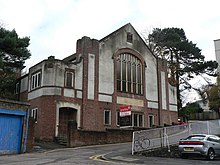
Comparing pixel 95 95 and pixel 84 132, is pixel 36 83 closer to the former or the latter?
pixel 95 95

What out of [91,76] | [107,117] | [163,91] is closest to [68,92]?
[91,76]

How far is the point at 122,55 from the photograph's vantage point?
34.2 meters

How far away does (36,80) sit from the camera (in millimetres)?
29672

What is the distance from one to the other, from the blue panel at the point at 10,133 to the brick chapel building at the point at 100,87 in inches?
283

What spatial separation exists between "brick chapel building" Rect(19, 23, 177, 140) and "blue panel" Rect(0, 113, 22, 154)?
718 centimetres

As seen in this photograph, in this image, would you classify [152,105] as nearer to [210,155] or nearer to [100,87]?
[100,87]

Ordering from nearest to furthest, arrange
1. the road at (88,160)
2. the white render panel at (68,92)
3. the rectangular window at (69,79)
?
the road at (88,160) < the white render panel at (68,92) < the rectangular window at (69,79)

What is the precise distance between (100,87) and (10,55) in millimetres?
10474

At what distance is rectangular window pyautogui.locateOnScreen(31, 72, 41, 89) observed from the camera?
95.7ft

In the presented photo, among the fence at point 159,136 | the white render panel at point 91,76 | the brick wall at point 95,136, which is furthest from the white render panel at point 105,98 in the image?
the fence at point 159,136

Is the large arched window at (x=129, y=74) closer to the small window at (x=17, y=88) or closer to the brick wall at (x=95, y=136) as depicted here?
the brick wall at (x=95, y=136)

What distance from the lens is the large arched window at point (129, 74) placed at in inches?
1305

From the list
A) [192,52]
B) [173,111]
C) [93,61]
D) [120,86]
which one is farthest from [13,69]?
[192,52]

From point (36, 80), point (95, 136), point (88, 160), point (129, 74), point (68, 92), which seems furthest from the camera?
point (129, 74)
